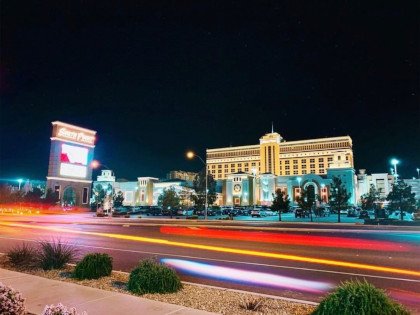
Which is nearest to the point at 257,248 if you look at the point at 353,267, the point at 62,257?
the point at 353,267

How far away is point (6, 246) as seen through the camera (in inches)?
624

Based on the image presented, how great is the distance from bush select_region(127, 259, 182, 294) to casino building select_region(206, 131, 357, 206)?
10659 cm

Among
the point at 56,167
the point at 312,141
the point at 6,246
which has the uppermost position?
the point at 312,141

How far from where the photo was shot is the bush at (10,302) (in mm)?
5164

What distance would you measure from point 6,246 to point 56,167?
210 ft

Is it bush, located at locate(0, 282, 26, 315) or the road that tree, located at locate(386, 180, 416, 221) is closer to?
the road

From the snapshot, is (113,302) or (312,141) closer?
(113,302)

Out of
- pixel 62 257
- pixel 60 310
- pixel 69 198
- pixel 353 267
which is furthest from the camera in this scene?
pixel 69 198

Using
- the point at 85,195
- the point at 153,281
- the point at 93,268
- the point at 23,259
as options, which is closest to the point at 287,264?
the point at 153,281

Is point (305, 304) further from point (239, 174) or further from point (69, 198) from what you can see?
point (239, 174)

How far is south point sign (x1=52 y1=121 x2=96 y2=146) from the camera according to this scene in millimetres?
75312

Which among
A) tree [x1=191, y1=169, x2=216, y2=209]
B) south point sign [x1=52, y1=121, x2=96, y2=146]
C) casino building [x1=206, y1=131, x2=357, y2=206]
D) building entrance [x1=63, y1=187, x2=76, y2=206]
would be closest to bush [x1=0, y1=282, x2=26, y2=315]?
tree [x1=191, y1=169, x2=216, y2=209]

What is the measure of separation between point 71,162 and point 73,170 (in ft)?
6.52

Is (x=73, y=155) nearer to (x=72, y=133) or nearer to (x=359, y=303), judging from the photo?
(x=72, y=133)
